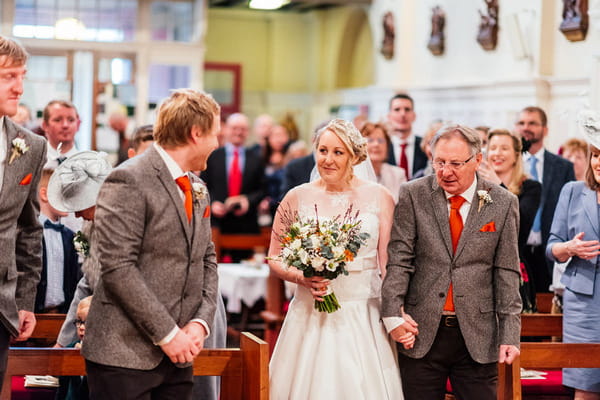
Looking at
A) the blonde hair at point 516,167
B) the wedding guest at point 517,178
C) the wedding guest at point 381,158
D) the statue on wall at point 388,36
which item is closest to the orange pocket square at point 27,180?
the wedding guest at point 517,178

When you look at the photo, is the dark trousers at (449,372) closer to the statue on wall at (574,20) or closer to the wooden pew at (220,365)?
the wooden pew at (220,365)

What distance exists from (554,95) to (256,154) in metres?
3.23

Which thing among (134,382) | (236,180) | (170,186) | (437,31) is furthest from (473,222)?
(437,31)

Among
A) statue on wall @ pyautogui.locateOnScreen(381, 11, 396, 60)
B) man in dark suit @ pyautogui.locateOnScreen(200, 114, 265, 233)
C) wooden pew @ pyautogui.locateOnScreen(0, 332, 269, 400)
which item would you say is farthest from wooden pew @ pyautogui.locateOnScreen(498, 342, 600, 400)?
statue on wall @ pyautogui.locateOnScreen(381, 11, 396, 60)

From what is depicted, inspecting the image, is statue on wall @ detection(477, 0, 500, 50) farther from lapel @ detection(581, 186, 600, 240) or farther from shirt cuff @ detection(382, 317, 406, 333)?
shirt cuff @ detection(382, 317, 406, 333)

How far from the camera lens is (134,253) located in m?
3.27

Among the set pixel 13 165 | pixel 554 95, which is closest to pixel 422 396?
pixel 13 165

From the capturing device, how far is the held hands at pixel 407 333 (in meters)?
4.13

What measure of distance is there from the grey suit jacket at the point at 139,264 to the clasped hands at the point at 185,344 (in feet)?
0.14

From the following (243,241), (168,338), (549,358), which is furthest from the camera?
(243,241)

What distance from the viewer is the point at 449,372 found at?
4.21 metres

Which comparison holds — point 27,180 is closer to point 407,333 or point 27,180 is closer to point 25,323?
point 25,323

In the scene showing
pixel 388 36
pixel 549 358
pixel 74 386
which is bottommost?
pixel 74 386

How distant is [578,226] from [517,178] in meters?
0.95
